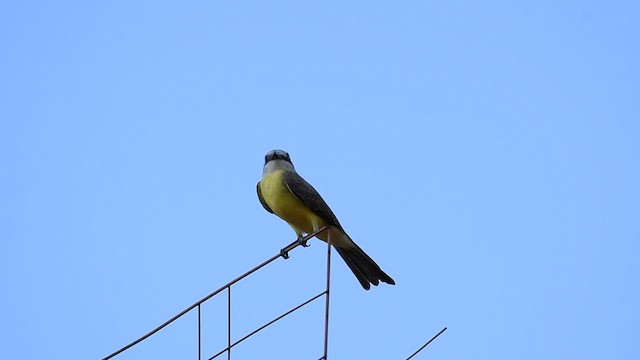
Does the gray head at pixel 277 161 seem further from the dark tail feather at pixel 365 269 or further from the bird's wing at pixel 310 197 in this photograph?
the dark tail feather at pixel 365 269

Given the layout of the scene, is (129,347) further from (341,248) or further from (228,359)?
(341,248)

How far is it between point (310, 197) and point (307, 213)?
19 cm

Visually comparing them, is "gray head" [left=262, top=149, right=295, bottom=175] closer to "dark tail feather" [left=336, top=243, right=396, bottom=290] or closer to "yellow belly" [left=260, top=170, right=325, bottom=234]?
"yellow belly" [left=260, top=170, right=325, bottom=234]

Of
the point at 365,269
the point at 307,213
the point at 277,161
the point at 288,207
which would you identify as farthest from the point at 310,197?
the point at 277,161

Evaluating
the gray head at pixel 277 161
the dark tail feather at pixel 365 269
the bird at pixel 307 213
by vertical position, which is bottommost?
the dark tail feather at pixel 365 269

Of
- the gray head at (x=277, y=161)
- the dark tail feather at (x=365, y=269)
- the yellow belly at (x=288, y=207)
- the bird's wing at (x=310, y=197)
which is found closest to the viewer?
the dark tail feather at (x=365, y=269)

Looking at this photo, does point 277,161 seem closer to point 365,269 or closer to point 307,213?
point 307,213

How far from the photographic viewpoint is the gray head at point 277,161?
1067cm

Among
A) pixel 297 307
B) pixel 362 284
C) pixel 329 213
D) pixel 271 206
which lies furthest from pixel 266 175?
pixel 297 307

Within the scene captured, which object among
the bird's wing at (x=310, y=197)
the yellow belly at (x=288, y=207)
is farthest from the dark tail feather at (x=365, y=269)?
the yellow belly at (x=288, y=207)

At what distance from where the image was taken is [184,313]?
500 centimetres

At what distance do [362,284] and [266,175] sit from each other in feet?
6.19

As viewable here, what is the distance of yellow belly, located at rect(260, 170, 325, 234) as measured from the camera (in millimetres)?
9820

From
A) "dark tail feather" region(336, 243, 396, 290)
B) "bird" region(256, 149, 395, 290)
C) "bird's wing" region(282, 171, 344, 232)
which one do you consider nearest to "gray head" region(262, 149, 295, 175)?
"bird" region(256, 149, 395, 290)
